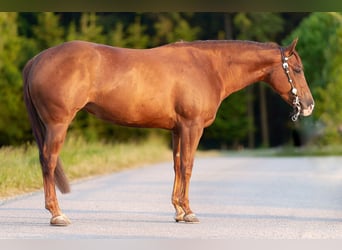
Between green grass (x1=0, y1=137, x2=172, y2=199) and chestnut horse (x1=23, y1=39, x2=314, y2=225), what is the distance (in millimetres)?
4035

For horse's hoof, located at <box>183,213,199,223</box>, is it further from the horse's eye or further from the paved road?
the horse's eye

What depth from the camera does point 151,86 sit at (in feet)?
32.9

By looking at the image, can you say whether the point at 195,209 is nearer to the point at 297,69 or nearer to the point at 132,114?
the point at 132,114

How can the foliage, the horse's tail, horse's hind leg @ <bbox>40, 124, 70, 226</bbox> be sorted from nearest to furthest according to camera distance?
horse's hind leg @ <bbox>40, 124, 70, 226</bbox> → the horse's tail → the foliage

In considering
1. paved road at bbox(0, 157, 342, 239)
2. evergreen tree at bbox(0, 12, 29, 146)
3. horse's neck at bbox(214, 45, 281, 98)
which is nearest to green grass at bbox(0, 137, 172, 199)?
paved road at bbox(0, 157, 342, 239)

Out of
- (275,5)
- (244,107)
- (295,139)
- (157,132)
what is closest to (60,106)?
(275,5)

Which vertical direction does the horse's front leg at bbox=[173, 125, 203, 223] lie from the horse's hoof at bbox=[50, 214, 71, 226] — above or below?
above

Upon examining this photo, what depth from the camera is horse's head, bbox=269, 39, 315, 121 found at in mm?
10441

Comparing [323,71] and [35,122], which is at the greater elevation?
[323,71]

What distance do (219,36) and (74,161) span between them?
2973 cm

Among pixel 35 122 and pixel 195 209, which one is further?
pixel 195 209

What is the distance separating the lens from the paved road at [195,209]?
9219mm

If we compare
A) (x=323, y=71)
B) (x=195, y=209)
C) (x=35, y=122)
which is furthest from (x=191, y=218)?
(x=323, y=71)

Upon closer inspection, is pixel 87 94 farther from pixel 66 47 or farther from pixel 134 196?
pixel 134 196
